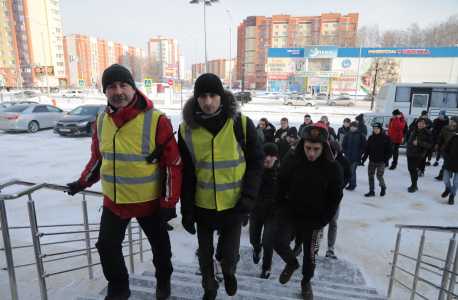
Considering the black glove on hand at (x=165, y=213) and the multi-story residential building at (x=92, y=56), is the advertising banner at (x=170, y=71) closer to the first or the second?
the black glove on hand at (x=165, y=213)

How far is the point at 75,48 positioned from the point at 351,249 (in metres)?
101

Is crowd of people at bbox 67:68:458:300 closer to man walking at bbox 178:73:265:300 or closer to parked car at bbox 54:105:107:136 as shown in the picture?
man walking at bbox 178:73:265:300

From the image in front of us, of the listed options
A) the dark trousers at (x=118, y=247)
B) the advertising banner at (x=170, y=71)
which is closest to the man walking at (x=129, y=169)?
the dark trousers at (x=118, y=247)

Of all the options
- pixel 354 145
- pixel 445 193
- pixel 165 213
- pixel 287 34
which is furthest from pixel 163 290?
pixel 287 34

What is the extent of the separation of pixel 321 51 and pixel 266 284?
51006mm

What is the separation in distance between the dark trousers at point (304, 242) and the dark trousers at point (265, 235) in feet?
1.22

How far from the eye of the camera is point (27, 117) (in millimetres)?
13469

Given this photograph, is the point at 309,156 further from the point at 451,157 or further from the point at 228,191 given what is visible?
the point at 451,157

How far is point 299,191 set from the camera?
2.73 m

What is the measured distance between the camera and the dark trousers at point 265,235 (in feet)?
10.8

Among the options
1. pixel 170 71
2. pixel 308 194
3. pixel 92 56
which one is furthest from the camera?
pixel 92 56

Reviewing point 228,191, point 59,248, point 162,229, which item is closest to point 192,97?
point 228,191

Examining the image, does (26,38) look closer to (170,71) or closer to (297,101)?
(170,71)

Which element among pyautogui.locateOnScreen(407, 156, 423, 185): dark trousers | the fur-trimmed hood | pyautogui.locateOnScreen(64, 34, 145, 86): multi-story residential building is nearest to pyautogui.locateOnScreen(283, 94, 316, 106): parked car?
pyautogui.locateOnScreen(407, 156, 423, 185): dark trousers
